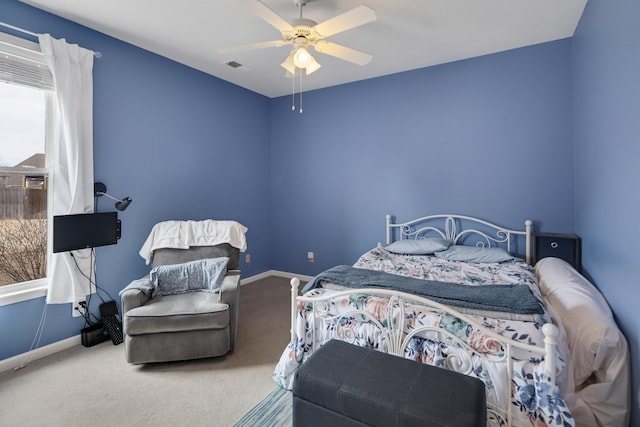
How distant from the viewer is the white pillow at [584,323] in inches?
63.0

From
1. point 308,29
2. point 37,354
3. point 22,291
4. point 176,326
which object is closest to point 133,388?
point 176,326

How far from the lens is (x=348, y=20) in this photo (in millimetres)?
2012

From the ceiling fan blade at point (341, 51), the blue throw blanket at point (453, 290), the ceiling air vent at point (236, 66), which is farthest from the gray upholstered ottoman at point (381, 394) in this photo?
the ceiling air vent at point (236, 66)

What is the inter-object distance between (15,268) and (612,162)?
4.41m

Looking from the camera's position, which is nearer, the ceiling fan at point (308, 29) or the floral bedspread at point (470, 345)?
the floral bedspread at point (470, 345)

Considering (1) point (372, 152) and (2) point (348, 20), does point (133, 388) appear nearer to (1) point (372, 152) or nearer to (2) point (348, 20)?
(2) point (348, 20)

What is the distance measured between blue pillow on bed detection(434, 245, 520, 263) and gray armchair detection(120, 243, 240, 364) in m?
2.10

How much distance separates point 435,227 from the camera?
3.74 meters

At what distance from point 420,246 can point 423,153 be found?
1161mm

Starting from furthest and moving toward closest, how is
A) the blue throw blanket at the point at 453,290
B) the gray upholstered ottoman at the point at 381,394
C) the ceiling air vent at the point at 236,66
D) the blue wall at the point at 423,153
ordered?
the ceiling air vent at the point at 236,66 < the blue wall at the point at 423,153 < the blue throw blanket at the point at 453,290 < the gray upholstered ottoman at the point at 381,394

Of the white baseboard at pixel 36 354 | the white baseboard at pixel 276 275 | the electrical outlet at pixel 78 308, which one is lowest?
the white baseboard at pixel 36 354

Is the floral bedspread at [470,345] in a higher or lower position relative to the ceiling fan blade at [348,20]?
lower

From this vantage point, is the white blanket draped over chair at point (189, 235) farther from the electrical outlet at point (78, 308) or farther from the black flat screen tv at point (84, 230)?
the electrical outlet at point (78, 308)

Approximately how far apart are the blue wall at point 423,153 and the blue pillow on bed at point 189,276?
1.96m
